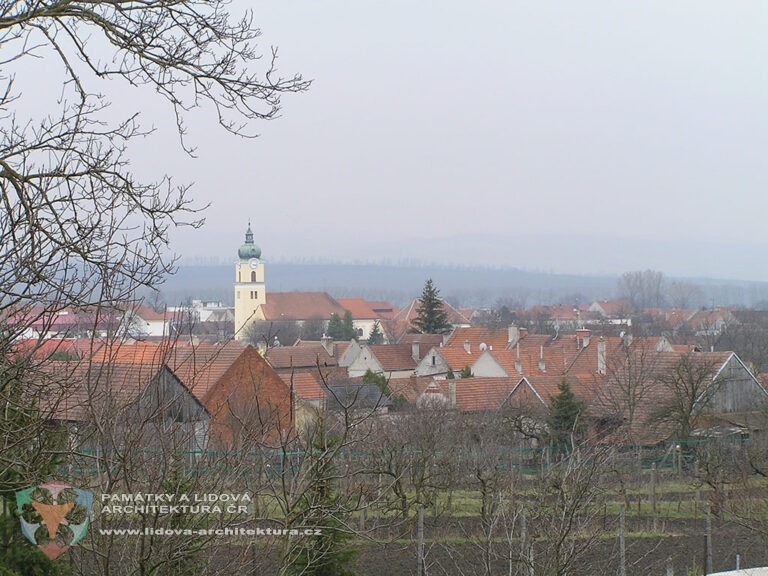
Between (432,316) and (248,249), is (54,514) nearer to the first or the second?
(432,316)

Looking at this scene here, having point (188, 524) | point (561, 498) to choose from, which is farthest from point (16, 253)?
point (561, 498)

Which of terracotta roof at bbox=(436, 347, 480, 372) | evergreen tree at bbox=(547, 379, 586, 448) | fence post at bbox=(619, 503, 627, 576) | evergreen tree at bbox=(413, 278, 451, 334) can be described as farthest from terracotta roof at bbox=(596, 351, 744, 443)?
evergreen tree at bbox=(413, 278, 451, 334)

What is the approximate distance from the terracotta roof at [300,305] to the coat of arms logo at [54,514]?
120 metres

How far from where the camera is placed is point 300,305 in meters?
134

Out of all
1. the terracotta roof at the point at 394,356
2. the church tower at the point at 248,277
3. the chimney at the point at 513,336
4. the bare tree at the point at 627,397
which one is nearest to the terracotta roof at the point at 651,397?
the bare tree at the point at 627,397

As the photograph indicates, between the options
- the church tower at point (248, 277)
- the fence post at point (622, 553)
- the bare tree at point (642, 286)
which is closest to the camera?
the fence post at point (622, 553)

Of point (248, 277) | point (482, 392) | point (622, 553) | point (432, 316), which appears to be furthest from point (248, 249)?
point (622, 553)

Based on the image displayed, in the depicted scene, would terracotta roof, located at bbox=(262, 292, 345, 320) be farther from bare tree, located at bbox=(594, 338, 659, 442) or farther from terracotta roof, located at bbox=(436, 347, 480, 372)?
bare tree, located at bbox=(594, 338, 659, 442)

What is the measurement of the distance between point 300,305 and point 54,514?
12809cm

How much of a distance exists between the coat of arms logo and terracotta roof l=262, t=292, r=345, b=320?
12003 cm

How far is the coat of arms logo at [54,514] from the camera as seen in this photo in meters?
5.65

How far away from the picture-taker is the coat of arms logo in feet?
18.5

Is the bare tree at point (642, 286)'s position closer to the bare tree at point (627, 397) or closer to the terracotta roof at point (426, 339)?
the terracotta roof at point (426, 339)

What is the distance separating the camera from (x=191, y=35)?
5.69 meters
